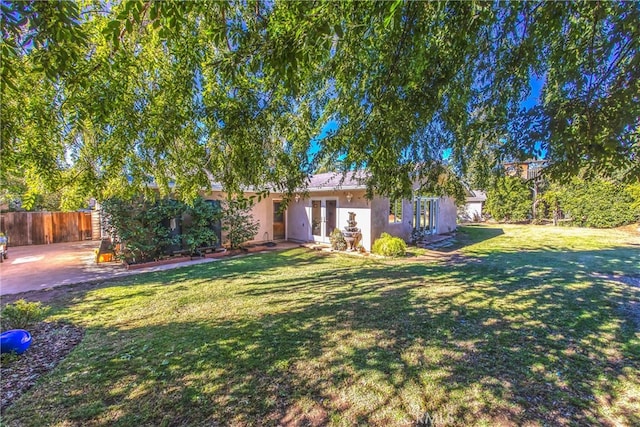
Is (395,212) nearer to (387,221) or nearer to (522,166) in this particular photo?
(387,221)

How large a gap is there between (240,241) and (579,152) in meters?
11.0

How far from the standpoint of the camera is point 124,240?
29.7 feet

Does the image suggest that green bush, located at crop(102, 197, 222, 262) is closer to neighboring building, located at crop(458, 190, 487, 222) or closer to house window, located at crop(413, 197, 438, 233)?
house window, located at crop(413, 197, 438, 233)

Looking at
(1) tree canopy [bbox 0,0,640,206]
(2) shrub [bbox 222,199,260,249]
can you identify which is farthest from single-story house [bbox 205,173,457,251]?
(1) tree canopy [bbox 0,0,640,206]

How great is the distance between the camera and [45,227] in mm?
14219

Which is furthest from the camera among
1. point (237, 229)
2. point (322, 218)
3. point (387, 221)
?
point (322, 218)

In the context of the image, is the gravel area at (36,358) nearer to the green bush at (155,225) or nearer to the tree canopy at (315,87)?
the tree canopy at (315,87)

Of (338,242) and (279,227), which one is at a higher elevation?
(279,227)

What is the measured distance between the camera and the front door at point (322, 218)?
1345 centimetres

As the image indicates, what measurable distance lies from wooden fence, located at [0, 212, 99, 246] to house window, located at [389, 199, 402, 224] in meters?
16.0

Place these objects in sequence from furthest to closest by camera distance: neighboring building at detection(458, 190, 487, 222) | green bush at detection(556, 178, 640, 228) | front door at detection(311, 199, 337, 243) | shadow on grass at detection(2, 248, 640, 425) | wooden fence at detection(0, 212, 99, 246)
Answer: neighboring building at detection(458, 190, 487, 222) → green bush at detection(556, 178, 640, 228) → front door at detection(311, 199, 337, 243) → wooden fence at detection(0, 212, 99, 246) → shadow on grass at detection(2, 248, 640, 425)

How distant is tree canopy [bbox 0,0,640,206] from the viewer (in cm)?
259

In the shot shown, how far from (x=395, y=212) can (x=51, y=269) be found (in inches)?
505

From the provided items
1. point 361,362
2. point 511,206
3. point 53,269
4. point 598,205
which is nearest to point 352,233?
point 361,362
